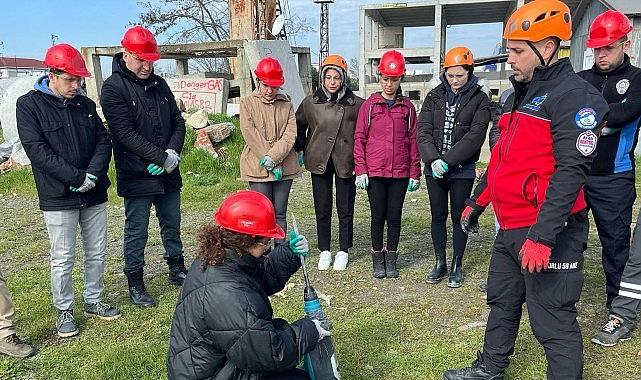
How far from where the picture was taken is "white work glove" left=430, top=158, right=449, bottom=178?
434cm

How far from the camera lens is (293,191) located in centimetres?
896

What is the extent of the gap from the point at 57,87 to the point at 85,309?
1.74 meters

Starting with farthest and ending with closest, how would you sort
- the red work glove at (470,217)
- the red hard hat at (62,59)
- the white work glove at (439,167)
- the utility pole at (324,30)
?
the utility pole at (324,30) → the white work glove at (439,167) → the red hard hat at (62,59) → the red work glove at (470,217)

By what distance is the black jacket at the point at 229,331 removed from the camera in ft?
7.65

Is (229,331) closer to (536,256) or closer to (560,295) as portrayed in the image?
(536,256)

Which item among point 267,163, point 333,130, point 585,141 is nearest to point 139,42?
point 267,163

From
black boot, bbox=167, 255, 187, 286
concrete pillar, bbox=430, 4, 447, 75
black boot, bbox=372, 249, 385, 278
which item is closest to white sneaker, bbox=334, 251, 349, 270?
black boot, bbox=372, 249, 385, 278

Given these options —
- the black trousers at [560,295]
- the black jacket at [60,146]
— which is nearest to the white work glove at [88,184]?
the black jacket at [60,146]

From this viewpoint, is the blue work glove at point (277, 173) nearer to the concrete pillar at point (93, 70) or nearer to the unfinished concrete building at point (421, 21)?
the concrete pillar at point (93, 70)

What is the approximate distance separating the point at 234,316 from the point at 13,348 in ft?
7.08

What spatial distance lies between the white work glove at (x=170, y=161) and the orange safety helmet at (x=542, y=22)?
2.74m

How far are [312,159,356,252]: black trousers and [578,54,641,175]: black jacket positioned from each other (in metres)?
2.11

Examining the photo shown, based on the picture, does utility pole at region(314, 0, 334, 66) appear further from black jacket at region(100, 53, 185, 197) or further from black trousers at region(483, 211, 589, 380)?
black trousers at region(483, 211, 589, 380)

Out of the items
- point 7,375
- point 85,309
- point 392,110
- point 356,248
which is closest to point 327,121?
point 392,110
